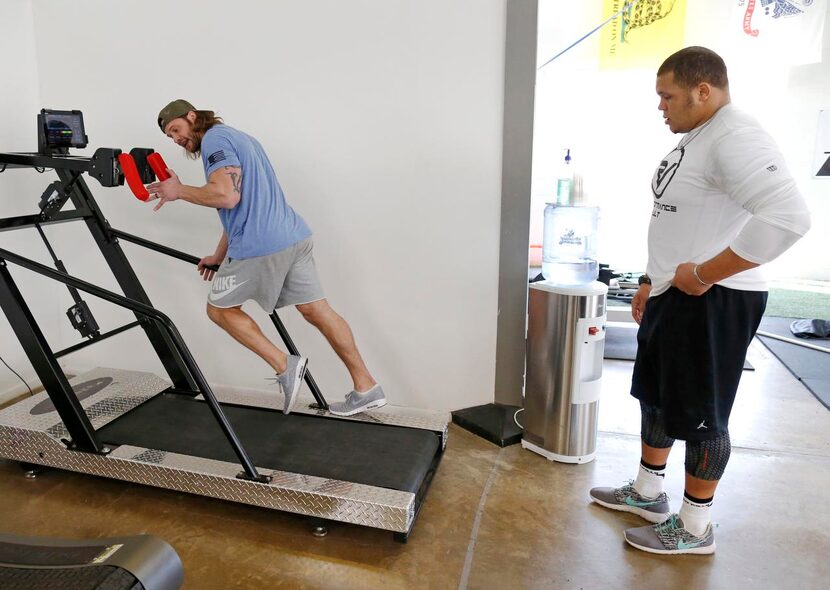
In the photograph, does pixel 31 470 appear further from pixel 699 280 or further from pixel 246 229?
pixel 699 280

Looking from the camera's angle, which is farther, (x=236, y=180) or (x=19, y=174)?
(x=19, y=174)

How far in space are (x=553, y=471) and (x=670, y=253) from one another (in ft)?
3.91

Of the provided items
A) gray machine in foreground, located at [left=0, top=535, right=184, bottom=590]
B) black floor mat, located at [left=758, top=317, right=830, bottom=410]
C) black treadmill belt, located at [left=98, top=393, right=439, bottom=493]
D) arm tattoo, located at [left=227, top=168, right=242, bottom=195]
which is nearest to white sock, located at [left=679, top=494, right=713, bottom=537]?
black treadmill belt, located at [left=98, top=393, right=439, bottom=493]

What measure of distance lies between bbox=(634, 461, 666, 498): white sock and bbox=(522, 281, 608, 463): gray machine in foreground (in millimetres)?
407

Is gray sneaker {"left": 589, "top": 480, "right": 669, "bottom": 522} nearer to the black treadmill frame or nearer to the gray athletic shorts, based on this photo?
the black treadmill frame

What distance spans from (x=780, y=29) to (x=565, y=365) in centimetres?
427

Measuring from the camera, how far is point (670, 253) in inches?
78.8

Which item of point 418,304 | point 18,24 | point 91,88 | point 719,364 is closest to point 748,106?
point 418,304

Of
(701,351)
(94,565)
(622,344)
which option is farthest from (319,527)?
(622,344)

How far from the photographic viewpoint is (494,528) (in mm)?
2322

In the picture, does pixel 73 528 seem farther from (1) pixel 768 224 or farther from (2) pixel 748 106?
(2) pixel 748 106

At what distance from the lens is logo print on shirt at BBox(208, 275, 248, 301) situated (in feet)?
8.48

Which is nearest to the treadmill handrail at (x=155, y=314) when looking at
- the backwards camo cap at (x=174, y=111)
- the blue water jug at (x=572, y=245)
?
the backwards camo cap at (x=174, y=111)

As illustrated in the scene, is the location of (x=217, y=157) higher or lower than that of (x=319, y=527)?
higher
